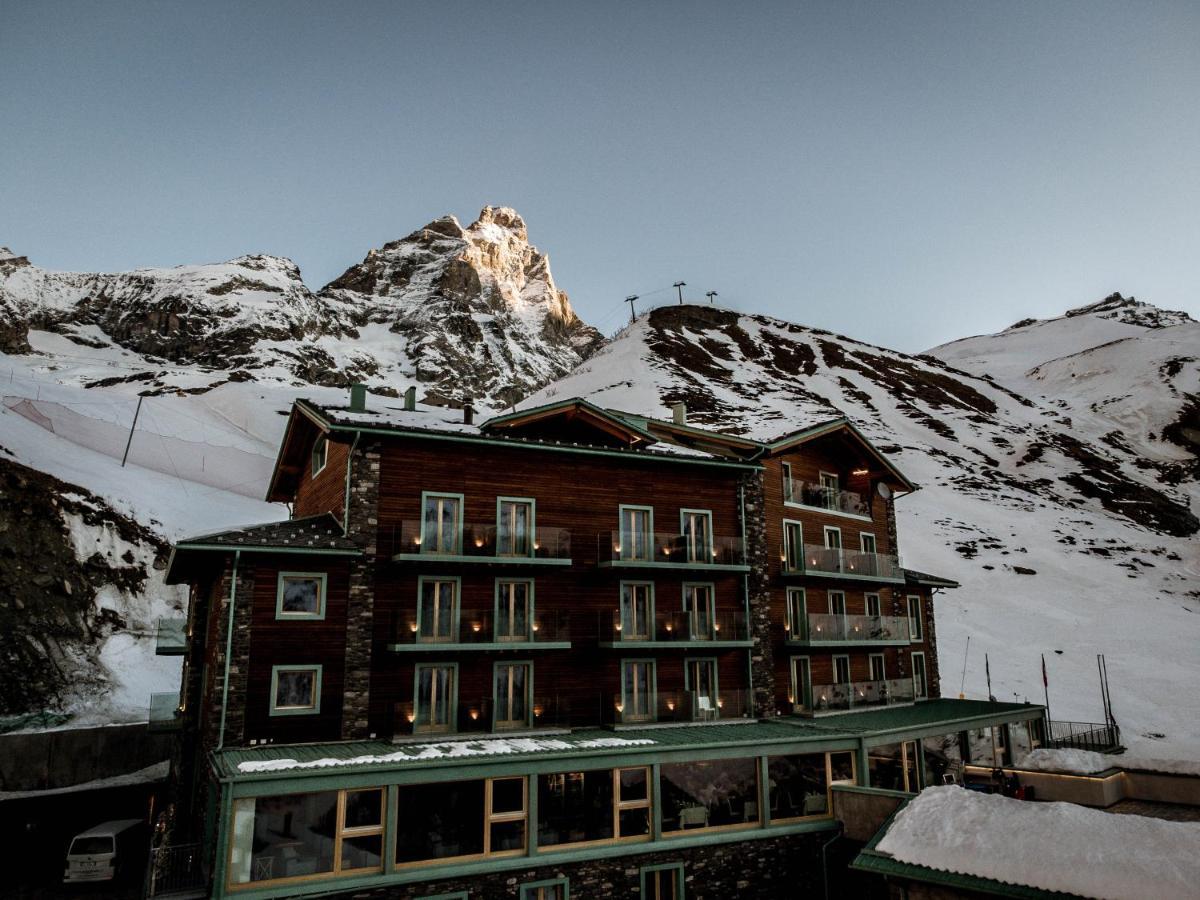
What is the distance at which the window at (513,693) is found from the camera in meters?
22.8

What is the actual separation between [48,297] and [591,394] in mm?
143068

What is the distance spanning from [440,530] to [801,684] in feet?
50.0

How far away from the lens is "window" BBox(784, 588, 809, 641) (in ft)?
98.2

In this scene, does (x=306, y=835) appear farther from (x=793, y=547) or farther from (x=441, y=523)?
(x=793, y=547)

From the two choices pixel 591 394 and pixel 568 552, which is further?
pixel 591 394

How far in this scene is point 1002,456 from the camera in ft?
315

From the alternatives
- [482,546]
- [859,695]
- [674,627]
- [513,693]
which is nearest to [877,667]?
[859,695]

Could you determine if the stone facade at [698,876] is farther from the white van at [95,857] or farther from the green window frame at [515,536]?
the white van at [95,857]

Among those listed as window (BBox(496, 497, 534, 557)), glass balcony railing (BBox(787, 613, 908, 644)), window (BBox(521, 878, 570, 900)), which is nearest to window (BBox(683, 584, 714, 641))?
glass balcony railing (BBox(787, 613, 908, 644))

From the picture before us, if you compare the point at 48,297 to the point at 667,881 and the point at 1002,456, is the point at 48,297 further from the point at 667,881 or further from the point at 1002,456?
the point at 667,881

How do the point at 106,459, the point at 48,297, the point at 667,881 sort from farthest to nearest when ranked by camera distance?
1. the point at 48,297
2. the point at 106,459
3. the point at 667,881

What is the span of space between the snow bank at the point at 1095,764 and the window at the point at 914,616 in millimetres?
10020

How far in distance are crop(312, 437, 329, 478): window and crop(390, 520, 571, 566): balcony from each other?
4933mm

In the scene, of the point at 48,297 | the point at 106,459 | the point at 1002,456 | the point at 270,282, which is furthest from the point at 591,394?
the point at 48,297
